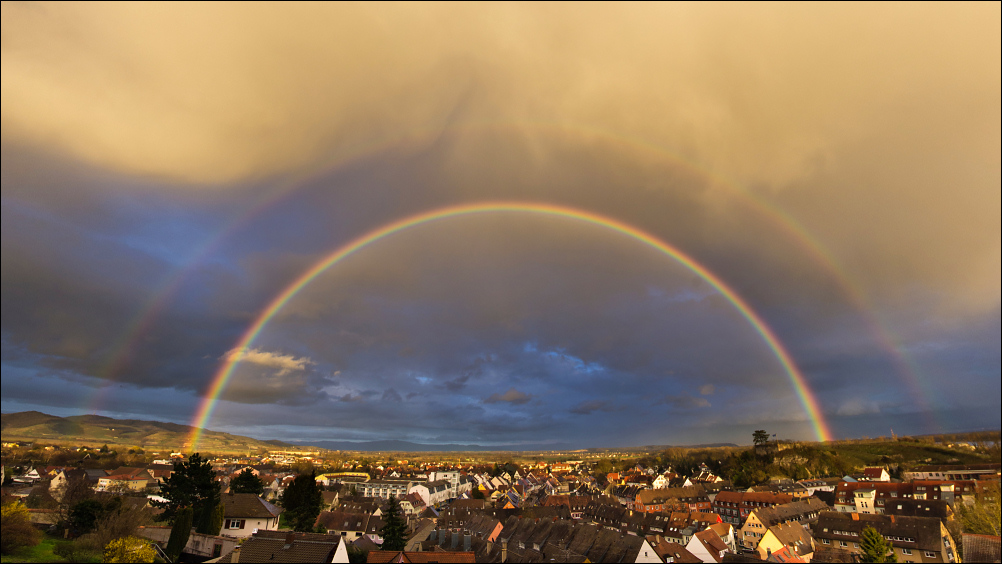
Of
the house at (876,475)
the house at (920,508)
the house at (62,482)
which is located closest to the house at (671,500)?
the house at (920,508)

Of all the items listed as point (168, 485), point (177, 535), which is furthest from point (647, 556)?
point (168, 485)

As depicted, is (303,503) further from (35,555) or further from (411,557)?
(411,557)

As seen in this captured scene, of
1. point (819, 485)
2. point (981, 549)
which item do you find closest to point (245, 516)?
point (981, 549)

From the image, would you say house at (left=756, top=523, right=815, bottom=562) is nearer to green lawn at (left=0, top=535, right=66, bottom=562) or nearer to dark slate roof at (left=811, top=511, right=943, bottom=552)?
dark slate roof at (left=811, top=511, right=943, bottom=552)

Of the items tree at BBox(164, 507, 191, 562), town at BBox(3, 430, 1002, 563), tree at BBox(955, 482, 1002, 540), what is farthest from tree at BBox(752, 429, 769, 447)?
tree at BBox(164, 507, 191, 562)

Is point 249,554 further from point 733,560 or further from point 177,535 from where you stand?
point 733,560

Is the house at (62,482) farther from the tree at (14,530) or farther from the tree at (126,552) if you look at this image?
the tree at (126,552)
